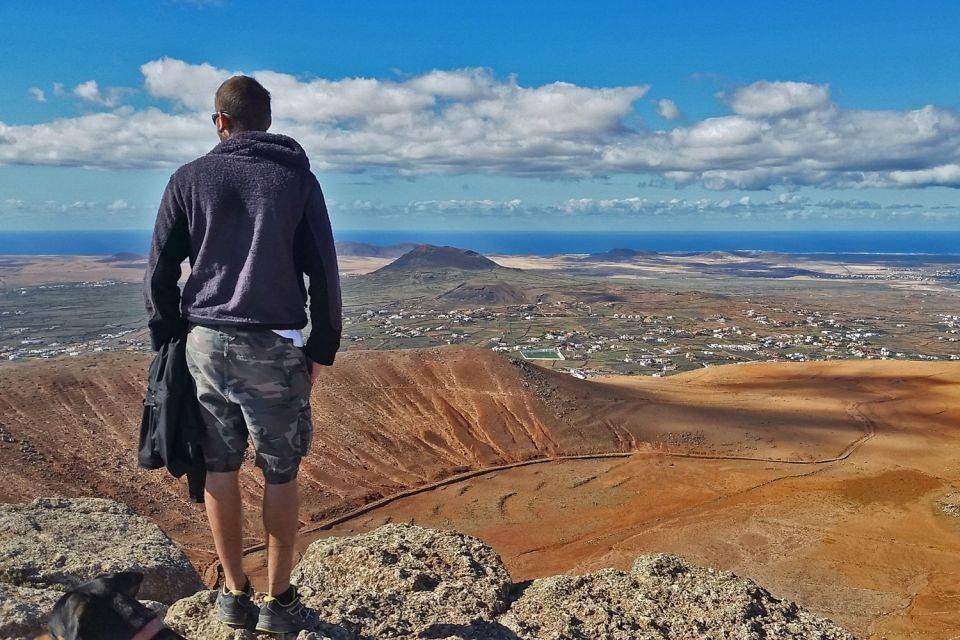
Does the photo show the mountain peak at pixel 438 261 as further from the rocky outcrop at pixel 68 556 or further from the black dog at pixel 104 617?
the black dog at pixel 104 617

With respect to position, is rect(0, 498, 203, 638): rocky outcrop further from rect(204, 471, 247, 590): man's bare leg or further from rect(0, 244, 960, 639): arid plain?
rect(0, 244, 960, 639): arid plain

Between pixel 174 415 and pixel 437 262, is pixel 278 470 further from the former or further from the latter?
pixel 437 262

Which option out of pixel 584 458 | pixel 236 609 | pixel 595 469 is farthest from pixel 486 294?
pixel 236 609

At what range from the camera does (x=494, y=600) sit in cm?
542

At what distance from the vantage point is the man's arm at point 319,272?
135 inches

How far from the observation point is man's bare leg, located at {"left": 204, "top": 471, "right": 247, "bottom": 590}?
359cm

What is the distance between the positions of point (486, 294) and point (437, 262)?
36216 mm

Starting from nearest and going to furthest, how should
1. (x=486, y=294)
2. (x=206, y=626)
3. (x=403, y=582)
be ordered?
(x=206, y=626) → (x=403, y=582) → (x=486, y=294)

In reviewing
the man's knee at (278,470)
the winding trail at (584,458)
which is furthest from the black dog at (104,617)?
the winding trail at (584,458)

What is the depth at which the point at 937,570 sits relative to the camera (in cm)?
1161

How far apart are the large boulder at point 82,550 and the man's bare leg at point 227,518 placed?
2.12 meters

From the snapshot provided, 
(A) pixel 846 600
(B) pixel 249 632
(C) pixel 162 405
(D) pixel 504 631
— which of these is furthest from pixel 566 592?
(A) pixel 846 600

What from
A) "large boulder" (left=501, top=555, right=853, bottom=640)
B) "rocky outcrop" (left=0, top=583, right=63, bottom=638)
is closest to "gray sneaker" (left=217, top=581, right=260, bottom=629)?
"rocky outcrop" (left=0, top=583, right=63, bottom=638)

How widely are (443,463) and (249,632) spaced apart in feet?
47.8
